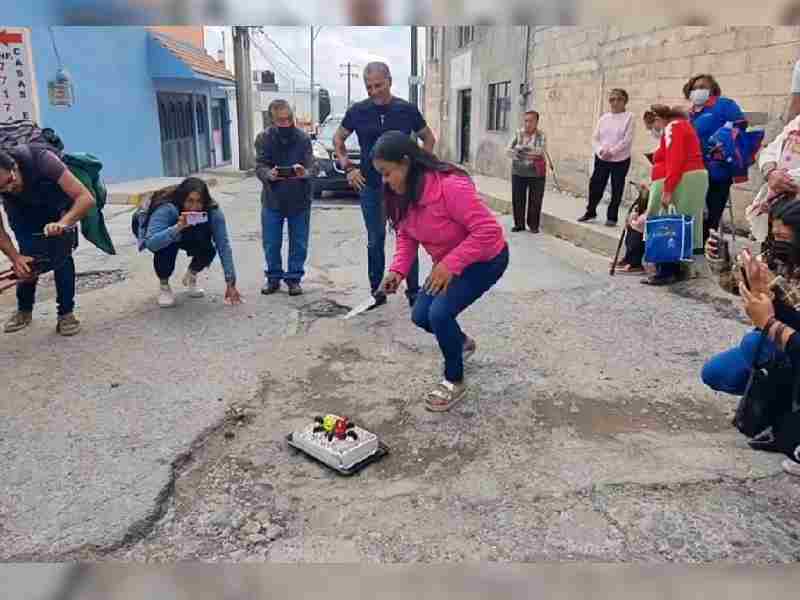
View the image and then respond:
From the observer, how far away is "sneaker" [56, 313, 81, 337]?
4.17m

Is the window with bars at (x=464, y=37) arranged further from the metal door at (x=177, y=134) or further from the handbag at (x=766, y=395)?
the handbag at (x=766, y=395)

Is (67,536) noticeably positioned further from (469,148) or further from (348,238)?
(469,148)

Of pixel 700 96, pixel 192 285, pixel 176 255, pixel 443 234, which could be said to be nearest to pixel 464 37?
pixel 700 96

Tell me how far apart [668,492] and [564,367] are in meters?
1.28

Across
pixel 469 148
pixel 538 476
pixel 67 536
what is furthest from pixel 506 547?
pixel 469 148

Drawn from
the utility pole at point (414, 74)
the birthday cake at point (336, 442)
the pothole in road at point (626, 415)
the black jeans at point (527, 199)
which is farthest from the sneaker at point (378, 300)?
the utility pole at point (414, 74)

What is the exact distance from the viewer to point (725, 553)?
6.93 ft

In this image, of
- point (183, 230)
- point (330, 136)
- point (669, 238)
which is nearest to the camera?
point (183, 230)

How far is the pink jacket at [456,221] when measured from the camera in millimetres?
3000

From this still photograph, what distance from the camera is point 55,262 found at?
409 centimetres

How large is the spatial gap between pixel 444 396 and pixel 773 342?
56.7 inches

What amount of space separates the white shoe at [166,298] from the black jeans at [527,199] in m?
4.32

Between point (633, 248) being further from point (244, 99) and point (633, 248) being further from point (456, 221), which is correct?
point (244, 99)

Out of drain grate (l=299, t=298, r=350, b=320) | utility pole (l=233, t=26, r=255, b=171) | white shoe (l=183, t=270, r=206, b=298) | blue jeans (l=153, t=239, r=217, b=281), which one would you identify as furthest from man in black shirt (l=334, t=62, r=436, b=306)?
utility pole (l=233, t=26, r=255, b=171)
